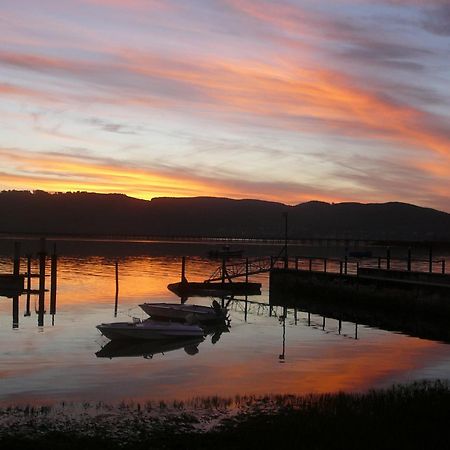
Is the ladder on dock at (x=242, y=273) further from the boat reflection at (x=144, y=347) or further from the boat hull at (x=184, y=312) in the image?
the boat reflection at (x=144, y=347)

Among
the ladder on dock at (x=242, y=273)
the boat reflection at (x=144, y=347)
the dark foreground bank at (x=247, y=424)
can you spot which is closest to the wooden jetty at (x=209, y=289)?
the ladder on dock at (x=242, y=273)

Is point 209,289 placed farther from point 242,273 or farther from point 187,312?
point 242,273

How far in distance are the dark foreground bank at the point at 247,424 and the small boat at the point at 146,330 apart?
12.6 meters

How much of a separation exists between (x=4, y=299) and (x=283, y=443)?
136ft

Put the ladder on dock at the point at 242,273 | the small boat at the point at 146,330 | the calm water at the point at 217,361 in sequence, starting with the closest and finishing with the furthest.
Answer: the calm water at the point at 217,361 < the small boat at the point at 146,330 < the ladder on dock at the point at 242,273

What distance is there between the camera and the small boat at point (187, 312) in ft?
125

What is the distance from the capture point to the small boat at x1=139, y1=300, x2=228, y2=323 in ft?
125

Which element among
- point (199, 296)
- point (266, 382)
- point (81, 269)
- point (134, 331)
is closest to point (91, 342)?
point (134, 331)

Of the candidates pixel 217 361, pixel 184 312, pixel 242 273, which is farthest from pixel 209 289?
pixel 217 361

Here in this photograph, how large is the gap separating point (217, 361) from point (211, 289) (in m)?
32.4

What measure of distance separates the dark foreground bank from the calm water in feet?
10.2

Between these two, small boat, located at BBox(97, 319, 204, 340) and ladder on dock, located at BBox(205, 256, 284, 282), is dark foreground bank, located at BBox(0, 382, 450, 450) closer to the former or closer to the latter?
small boat, located at BBox(97, 319, 204, 340)

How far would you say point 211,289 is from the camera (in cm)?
5988

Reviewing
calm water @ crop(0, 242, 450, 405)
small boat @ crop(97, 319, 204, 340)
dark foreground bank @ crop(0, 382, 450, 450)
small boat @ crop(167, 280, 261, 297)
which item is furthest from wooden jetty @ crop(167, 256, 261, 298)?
dark foreground bank @ crop(0, 382, 450, 450)
